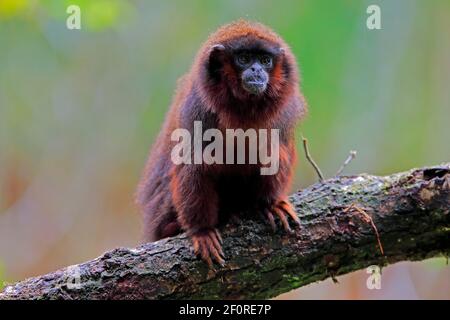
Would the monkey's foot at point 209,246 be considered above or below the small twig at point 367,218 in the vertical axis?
below

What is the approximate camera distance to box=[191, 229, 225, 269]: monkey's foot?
2.95 metres

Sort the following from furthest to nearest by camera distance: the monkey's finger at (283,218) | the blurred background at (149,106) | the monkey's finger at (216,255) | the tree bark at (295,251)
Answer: the blurred background at (149,106), the monkey's finger at (283,218), the monkey's finger at (216,255), the tree bark at (295,251)

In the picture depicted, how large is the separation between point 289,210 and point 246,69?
28.3 inches

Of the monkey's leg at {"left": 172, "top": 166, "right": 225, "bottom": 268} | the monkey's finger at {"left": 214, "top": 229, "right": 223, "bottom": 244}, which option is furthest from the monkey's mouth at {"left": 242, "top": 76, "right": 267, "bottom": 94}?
the monkey's finger at {"left": 214, "top": 229, "right": 223, "bottom": 244}

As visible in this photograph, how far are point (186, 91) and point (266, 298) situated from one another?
1.14 meters

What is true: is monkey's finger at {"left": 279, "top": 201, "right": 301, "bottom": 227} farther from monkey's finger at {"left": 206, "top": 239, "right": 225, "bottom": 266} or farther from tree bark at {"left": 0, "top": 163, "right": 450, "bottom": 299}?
monkey's finger at {"left": 206, "top": 239, "right": 225, "bottom": 266}

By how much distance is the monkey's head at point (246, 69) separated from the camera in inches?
120

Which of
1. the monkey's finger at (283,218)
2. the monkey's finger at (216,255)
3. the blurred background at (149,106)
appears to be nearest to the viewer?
the monkey's finger at (216,255)

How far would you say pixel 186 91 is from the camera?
132 inches

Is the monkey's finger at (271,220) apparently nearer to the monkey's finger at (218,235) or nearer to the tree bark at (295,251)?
the tree bark at (295,251)

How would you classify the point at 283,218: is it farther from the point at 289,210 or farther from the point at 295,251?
the point at 295,251

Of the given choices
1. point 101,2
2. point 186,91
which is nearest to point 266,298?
point 186,91

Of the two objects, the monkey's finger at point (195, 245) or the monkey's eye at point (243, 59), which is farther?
the monkey's eye at point (243, 59)

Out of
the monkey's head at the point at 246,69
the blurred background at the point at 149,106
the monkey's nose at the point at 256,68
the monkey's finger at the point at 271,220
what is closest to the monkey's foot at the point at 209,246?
the monkey's finger at the point at 271,220
